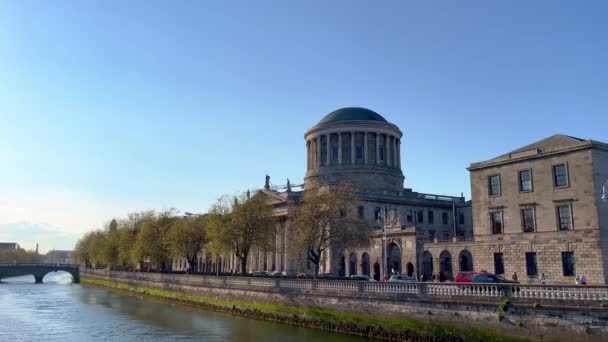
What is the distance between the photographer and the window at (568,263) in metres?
44.2

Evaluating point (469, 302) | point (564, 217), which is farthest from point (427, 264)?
point (469, 302)

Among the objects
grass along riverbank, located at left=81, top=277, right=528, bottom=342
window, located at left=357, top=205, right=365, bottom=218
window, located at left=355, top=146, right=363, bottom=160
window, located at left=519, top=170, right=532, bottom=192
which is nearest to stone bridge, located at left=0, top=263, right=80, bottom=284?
window, located at left=355, top=146, right=363, bottom=160

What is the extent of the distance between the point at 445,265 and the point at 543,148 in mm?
15950

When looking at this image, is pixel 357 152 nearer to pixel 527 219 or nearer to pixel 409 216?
pixel 409 216

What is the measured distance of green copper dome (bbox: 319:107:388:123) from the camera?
9094 centimetres

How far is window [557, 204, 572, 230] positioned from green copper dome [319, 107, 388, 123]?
157ft

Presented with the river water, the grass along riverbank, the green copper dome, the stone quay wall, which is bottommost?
the river water

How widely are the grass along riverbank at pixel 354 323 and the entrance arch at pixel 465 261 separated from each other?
22.4 meters

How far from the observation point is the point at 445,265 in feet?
185

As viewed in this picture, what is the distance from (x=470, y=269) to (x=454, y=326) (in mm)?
28155

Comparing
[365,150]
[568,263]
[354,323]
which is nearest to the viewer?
[354,323]

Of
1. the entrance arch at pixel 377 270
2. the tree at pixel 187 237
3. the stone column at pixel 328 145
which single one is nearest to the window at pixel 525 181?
the entrance arch at pixel 377 270

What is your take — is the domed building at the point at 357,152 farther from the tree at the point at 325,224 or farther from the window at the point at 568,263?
the window at the point at 568,263

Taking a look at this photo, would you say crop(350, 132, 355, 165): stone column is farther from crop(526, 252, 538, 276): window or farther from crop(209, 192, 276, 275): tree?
crop(526, 252, 538, 276): window
